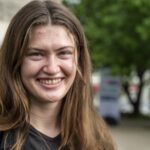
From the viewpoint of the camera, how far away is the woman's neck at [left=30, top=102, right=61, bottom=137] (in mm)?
2182

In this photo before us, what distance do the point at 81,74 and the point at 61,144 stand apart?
13.2 inches

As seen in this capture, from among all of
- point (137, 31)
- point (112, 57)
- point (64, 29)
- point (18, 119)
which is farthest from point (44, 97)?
point (112, 57)

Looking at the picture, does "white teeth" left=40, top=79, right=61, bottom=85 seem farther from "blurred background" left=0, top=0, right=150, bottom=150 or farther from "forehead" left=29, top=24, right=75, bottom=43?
"blurred background" left=0, top=0, right=150, bottom=150

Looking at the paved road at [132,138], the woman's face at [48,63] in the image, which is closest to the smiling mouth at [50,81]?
the woman's face at [48,63]

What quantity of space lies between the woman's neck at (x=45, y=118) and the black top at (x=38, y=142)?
0.11 feet

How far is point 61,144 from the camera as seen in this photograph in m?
2.16

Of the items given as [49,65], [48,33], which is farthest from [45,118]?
[48,33]

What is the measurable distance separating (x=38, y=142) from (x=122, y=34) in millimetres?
16771

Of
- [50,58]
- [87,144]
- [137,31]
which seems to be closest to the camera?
[50,58]

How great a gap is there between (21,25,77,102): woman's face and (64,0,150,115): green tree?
49.6 ft

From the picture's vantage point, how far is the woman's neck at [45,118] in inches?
85.9

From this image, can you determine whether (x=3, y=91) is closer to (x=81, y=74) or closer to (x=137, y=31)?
(x=81, y=74)

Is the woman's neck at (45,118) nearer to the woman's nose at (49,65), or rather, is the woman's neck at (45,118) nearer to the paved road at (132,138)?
the woman's nose at (49,65)

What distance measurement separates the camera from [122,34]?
18672 mm
